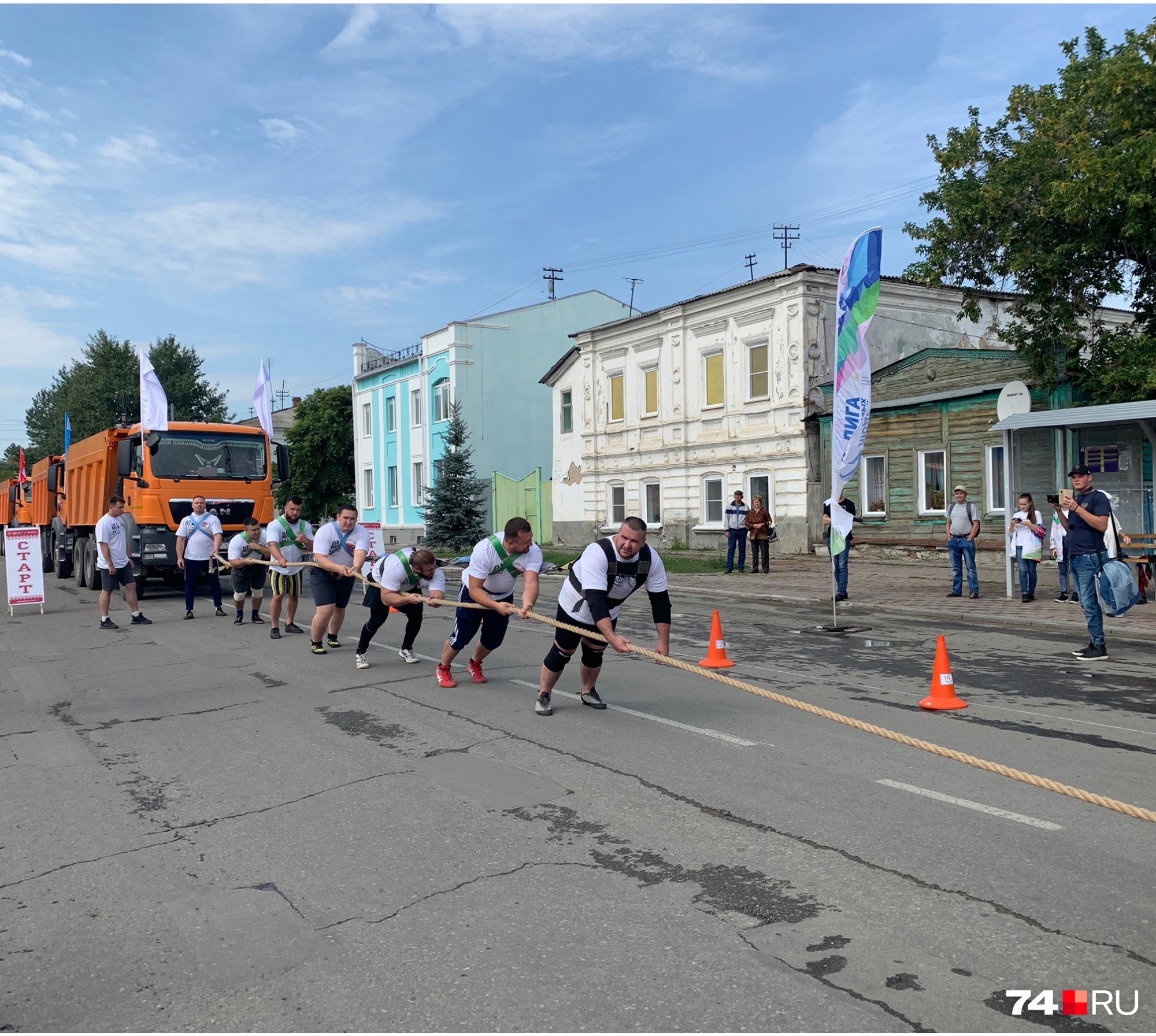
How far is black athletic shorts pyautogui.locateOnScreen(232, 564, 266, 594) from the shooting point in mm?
14500

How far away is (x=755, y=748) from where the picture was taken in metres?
6.75

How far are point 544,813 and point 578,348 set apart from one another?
105 feet

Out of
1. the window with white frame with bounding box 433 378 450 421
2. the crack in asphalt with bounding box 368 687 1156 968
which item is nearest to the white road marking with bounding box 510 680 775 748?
the crack in asphalt with bounding box 368 687 1156 968

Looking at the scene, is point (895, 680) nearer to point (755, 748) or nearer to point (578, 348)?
point (755, 748)

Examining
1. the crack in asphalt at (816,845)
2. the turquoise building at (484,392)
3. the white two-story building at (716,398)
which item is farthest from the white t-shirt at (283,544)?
the turquoise building at (484,392)

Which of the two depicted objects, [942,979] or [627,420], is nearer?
[942,979]

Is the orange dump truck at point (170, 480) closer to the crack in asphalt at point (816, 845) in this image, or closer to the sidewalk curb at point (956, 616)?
the sidewalk curb at point (956, 616)

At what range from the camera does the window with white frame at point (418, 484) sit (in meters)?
47.1

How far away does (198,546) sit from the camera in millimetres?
15836

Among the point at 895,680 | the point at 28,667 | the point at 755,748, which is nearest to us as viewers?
the point at 755,748

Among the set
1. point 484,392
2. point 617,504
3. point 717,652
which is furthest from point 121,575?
point 484,392

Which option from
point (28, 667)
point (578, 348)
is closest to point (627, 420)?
point (578, 348)

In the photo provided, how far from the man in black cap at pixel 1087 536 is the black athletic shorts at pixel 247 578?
10433 mm

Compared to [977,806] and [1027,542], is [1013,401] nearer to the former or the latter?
[1027,542]
